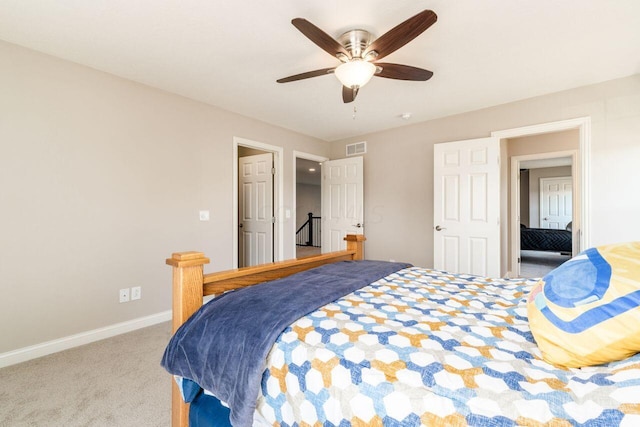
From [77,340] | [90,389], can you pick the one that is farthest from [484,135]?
[77,340]

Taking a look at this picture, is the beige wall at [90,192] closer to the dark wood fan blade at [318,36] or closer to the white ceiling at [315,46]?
the white ceiling at [315,46]

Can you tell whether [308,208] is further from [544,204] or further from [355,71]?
[355,71]

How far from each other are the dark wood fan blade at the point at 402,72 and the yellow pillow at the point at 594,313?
5.36 feet

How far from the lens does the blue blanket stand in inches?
37.8

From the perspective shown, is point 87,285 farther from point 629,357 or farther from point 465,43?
point 465,43

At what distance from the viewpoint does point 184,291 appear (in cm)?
128

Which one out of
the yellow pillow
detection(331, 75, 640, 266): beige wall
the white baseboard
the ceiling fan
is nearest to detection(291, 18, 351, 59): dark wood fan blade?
the ceiling fan

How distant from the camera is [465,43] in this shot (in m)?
2.17

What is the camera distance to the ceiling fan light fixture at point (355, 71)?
1943 millimetres

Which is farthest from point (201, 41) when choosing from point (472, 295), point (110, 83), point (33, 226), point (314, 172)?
point (314, 172)

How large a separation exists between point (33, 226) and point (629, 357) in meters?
3.45

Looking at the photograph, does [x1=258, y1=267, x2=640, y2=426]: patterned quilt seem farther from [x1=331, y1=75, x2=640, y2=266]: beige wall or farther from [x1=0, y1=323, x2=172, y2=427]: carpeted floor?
[x1=331, y1=75, x2=640, y2=266]: beige wall

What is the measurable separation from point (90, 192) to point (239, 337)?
2392 millimetres

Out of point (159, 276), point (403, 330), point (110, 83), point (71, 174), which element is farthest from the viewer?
point (159, 276)
